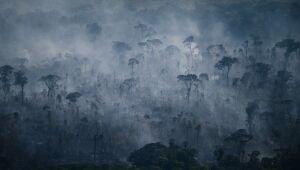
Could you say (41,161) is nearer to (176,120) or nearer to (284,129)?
(176,120)

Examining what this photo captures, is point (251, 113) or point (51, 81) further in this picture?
point (51, 81)

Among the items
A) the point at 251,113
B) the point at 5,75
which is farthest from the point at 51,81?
the point at 251,113

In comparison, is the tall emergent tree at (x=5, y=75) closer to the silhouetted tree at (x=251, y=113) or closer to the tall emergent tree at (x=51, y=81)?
the tall emergent tree at (x=51, y=81)

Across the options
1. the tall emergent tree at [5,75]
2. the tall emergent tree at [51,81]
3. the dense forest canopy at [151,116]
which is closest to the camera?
the dense forest canopy at [151,116]

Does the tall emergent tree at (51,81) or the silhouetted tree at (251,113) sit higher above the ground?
the tall emergent tree at (51,81)

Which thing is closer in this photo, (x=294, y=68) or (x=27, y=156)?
(x=27, y=156)

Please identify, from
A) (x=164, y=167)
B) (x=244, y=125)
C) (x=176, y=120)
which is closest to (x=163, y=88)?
(x=176, y=120)

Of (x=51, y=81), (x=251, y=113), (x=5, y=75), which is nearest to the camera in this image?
(x=251, y=113)

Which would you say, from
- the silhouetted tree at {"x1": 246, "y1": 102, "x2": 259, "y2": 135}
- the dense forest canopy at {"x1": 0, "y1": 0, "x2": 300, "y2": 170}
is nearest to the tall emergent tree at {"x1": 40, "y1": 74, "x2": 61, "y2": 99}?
the dense forest canopy at {"x1": 0, "y1": 0, "x2": 300, "y2": 170}

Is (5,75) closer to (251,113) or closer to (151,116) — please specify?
(151,116)

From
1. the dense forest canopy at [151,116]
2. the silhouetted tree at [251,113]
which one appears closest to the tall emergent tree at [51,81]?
the dense forest canopy at [151,116]

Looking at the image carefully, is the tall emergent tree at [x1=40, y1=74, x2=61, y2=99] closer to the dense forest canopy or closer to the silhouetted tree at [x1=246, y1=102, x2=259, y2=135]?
the dense forest canopy
